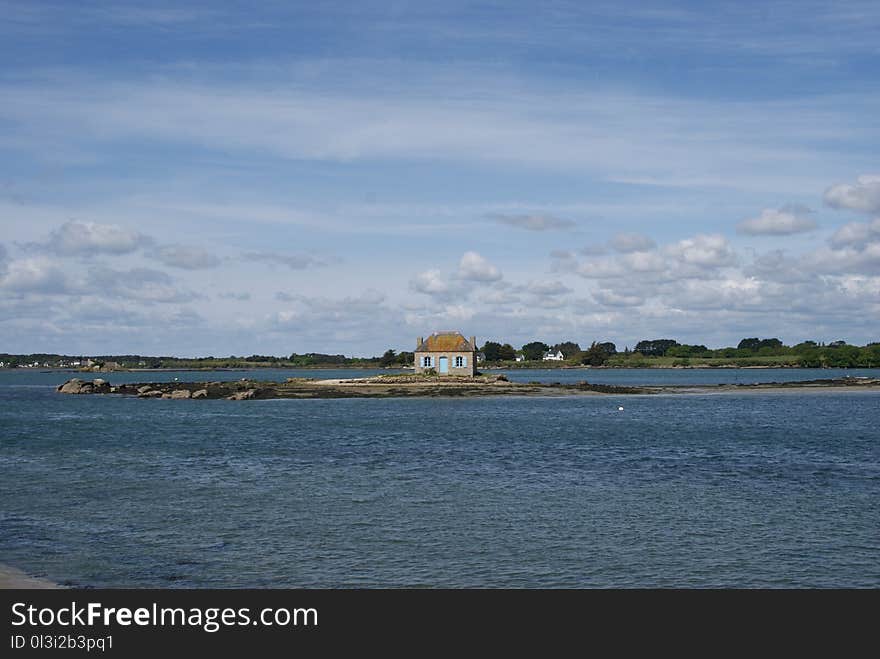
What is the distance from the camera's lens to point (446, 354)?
110375 millimetres

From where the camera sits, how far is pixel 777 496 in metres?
32.1

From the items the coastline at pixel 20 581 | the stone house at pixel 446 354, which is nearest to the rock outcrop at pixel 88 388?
the stone house at pixel 446 354

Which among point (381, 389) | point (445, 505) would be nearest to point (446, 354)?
point (381, 389)

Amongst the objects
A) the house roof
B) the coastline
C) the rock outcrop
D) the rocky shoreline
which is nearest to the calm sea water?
the coastline

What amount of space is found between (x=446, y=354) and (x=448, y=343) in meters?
1.50

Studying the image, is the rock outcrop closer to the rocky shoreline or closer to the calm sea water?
the rocky shoreline

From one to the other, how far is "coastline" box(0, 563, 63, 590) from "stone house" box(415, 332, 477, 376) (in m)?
89.7

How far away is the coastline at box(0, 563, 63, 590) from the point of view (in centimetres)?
1903

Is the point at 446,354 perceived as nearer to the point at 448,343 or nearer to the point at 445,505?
the point at 448,343

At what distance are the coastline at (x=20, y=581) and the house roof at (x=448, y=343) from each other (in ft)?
294
